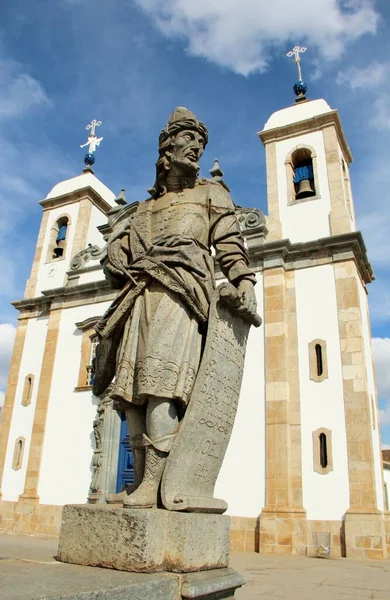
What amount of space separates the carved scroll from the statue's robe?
11cm

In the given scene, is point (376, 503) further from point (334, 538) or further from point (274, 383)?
point (274, 383)

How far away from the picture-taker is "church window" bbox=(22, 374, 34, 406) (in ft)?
48.4

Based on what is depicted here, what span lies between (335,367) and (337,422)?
1.16 meters

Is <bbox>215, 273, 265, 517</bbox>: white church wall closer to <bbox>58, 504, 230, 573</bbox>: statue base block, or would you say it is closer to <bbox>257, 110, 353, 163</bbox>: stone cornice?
<bbox>257, 110, 353, 163</bbox>: stone cornice

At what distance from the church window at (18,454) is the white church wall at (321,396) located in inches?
311

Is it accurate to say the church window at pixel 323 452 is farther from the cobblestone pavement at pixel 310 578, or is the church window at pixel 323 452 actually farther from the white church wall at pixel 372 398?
the cobblestone pavement at pixel 310 578

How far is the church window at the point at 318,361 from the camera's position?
11.1 m

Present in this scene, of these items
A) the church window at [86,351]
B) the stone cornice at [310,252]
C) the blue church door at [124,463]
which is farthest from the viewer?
the church window at [86,351]

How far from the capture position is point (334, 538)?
9633 millimetres

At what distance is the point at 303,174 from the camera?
1423 cm

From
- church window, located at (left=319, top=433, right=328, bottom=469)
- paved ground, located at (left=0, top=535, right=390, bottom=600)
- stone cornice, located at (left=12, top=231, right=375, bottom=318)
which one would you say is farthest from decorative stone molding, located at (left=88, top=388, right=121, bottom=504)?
church window, located at (left=319, top=433, right=328, bottom=469)

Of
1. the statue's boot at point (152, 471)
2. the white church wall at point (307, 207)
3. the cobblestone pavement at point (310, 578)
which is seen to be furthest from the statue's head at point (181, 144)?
the white church wall at point (307, 207)

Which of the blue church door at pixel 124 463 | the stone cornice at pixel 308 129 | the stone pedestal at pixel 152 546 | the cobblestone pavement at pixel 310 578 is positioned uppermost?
the stone cornice at pixel 308 129

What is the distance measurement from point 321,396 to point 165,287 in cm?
840
